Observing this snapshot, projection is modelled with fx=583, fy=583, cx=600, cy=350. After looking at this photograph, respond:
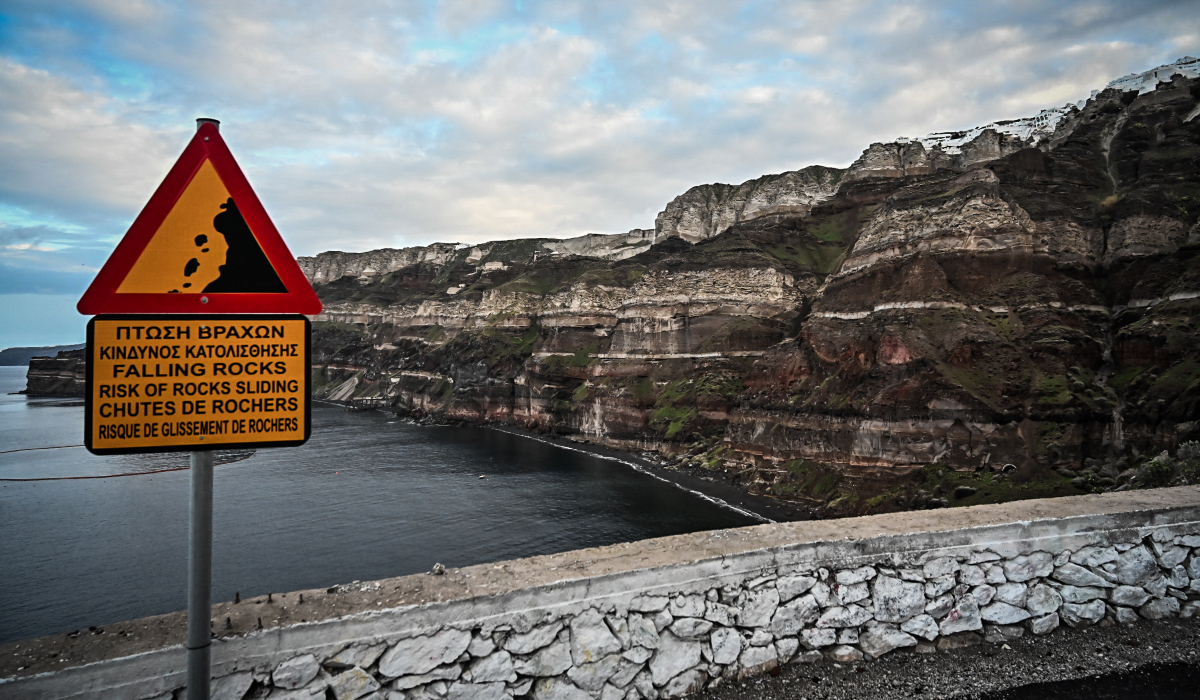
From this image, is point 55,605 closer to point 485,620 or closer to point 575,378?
point 485,620

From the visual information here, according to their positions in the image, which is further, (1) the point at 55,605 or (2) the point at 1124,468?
(2) the point at 1124,468

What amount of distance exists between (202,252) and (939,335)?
40.8m

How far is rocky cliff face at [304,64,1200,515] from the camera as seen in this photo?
32.0 m

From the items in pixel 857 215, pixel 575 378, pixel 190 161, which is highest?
pixel 857 215

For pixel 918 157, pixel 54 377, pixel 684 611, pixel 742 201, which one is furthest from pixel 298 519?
pixel 54 377

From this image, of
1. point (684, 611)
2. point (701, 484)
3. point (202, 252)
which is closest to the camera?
point (202, 252)

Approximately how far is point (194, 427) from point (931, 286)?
4345cm

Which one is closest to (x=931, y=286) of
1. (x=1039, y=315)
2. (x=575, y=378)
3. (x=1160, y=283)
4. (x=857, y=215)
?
(x=1039, y=315)

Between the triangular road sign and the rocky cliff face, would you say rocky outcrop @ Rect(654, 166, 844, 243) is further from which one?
the triangular road sign

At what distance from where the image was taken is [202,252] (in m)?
2.82

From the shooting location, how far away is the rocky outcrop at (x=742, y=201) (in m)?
85.0

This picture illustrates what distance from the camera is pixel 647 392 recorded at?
208 feet

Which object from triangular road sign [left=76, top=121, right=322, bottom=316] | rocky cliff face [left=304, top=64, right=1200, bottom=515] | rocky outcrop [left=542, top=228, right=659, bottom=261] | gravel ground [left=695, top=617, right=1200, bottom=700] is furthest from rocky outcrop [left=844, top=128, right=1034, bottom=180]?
triangular road sign [left=76, top=121, right=322, bottom=316]

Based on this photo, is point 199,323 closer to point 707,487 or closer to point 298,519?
point 298,519
